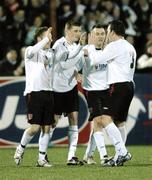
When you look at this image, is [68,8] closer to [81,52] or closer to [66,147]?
[66,147]

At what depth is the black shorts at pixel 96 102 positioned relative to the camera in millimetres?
13339

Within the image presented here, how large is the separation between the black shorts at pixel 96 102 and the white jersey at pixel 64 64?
1.39ft

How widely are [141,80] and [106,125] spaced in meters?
5.53

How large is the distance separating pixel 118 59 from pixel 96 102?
3.05ft

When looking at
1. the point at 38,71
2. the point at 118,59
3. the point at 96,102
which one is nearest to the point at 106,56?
the point at 118,59

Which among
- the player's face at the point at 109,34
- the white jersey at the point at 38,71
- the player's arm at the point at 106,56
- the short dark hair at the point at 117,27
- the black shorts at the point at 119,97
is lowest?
the black shorts at the point at 119,97

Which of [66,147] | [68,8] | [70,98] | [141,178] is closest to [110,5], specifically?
[68,8]

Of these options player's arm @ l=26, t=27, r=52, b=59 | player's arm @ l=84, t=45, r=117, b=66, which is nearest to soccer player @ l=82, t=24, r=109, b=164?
player's arm @ l=84, t=45, r=117, b=66

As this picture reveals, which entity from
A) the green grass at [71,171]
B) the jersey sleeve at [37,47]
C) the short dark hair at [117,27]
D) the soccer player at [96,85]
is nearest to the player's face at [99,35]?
the soccer player at [96,85]

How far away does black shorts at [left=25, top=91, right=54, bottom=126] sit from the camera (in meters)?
13.1

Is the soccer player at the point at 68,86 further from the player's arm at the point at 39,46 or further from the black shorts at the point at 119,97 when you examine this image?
the black shorts at the point at 119,97

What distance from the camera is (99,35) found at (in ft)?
43.5

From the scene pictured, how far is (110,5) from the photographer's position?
22.0m

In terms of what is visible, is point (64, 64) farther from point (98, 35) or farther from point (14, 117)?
point (14, 117)
